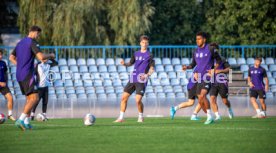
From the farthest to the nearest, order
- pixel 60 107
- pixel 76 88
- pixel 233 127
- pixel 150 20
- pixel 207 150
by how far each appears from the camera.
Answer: pixel 150 20 < pixel 76 88 < pixel 60 107 < pixel 233 127 < pixel 207 150

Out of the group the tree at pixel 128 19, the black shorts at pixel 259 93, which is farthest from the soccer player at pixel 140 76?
the tree at pixel 128 19

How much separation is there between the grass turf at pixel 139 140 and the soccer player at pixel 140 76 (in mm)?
2485

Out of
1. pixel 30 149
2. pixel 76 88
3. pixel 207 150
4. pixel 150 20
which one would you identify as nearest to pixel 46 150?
pixel 30 149

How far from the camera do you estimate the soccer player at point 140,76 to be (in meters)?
19.1

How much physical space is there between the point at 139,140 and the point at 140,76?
576 centimetres

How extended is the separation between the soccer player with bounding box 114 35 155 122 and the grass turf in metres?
2.49

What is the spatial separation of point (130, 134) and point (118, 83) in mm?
14471

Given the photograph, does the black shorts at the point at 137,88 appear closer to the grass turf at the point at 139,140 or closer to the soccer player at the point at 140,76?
the soccer player at the point at 140,76

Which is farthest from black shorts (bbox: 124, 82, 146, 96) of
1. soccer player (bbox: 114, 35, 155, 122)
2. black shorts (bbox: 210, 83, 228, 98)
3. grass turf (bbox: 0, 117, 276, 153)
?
black shorts (bbox: 210, 83, 228, 98)

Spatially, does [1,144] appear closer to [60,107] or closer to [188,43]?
[60,107]

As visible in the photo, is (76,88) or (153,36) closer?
(76,88)

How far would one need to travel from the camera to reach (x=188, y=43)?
39.5 metres

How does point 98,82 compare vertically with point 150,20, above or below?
below

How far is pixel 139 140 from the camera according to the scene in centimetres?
1331
